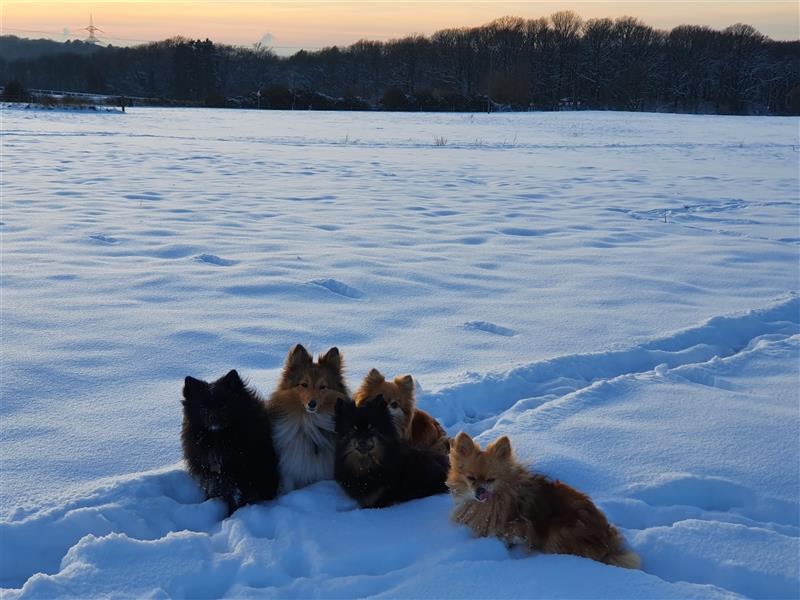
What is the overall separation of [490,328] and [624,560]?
361 cm

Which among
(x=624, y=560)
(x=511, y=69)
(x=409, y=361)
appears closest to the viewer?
(x=624, y=560)

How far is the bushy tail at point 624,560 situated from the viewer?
322cm

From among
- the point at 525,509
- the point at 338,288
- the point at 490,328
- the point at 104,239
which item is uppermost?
the point at 104,239

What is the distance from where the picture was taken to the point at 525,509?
133 inches

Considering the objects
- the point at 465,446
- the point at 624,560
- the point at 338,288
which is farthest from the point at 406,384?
the point at 338,288

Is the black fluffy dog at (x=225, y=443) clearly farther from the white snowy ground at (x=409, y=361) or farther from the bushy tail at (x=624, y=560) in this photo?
the bushy tail at (x=624, y=560)

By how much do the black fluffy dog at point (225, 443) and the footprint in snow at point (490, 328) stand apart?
321 cm

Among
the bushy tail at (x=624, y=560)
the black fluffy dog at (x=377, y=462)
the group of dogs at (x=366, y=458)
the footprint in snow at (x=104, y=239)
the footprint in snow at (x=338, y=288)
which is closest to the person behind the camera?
the bushy tail at (x=624, y=560)

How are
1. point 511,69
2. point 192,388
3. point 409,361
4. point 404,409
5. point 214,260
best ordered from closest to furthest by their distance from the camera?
1. point 192,388
2. point 404,409
3. point 409,361
4. point 214,260
5. point 511,69

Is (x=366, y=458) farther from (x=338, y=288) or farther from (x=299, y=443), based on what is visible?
(x=338, y=288)

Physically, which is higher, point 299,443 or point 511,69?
point 511,69

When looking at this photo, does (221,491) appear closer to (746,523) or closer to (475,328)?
(746,523)

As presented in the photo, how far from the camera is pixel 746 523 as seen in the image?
361 centimetres

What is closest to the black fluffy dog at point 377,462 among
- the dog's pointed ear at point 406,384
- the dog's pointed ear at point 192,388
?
the dog's pointed ear at point 406,384
